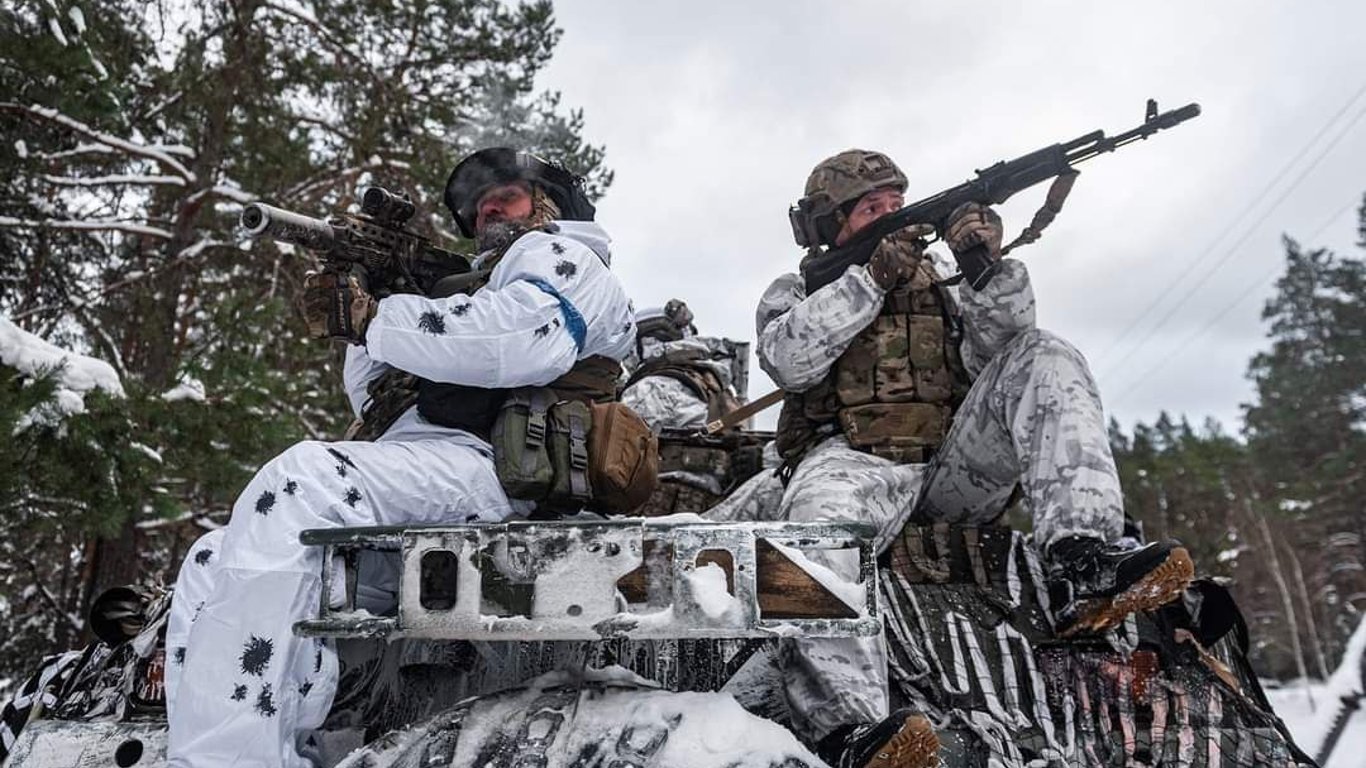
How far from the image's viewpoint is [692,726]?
5.72ft

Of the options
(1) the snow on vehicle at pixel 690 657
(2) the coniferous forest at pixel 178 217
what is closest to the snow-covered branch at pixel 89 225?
(2) the coniferous forest at pixel 178 217

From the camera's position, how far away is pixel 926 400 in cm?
365

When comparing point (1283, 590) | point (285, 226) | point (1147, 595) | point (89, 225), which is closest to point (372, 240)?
point (285, 226)

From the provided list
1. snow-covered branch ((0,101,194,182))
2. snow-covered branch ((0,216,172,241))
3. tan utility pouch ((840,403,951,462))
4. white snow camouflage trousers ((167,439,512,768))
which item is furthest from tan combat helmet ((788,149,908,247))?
snow-covered branch ((0,216,172,241))

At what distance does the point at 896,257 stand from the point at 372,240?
5.91 ft

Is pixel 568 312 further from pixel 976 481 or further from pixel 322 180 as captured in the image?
pixel 322 180

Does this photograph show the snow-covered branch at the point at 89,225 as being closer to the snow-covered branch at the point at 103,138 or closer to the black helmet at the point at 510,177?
the snow-covered branch at the point at 103,138

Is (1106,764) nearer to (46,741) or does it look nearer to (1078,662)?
(1078,662)

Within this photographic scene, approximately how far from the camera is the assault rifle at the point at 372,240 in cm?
259

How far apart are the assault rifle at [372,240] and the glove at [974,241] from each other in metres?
1.80

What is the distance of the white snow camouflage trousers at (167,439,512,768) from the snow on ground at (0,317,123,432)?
410 cm

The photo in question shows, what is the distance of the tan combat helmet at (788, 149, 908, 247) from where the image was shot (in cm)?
406

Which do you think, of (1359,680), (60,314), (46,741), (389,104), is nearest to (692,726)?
(46,741)

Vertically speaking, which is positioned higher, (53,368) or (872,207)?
(872,207)
